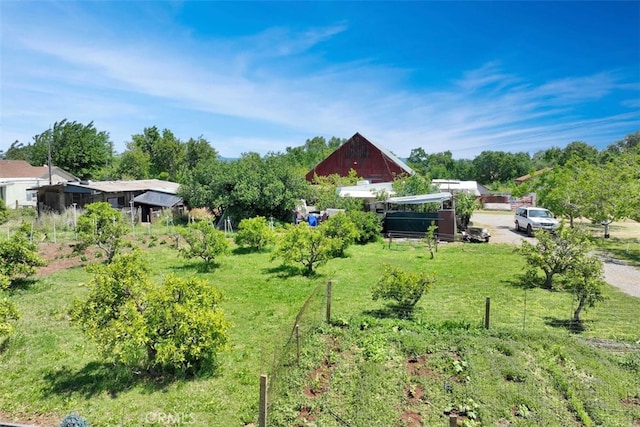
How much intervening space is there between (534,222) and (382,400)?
2002 centimetres

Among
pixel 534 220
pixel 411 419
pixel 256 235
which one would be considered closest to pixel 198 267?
pixel 256 235

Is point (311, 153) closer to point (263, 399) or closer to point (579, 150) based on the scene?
point (579, 150)

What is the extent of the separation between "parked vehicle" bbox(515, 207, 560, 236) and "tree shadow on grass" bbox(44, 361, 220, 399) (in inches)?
813

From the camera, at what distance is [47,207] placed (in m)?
26.8

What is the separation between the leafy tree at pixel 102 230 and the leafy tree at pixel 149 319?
8.59 metres

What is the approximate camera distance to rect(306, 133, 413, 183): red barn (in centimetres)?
4088

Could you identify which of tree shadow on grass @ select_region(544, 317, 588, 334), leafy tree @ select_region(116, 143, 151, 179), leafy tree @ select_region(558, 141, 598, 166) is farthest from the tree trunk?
leafy tree @ select_region(558, 141, 598, 166)

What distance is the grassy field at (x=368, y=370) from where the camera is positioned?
18.0ft

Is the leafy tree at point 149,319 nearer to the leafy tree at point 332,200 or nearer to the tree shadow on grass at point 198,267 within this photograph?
the tree shadow on grass at point 198,267

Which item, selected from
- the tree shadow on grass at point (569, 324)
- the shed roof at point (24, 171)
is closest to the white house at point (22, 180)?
the shed roof at point (24, 171)

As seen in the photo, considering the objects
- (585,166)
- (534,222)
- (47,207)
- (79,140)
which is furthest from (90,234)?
(79,140)

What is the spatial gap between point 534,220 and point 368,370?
64.4 feet

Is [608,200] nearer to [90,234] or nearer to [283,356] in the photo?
[283,356]

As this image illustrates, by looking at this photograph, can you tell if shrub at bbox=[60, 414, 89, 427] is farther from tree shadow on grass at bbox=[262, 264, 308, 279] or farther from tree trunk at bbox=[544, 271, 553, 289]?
tree trunk at bbox=[544, 271, 553, 289]
